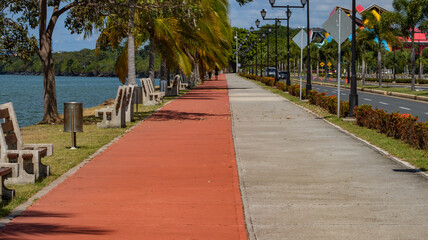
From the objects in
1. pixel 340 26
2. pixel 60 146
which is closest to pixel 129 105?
pixel 60 146

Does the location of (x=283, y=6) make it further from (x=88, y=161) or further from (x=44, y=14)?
(x=88, y=161)

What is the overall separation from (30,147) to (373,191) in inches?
206

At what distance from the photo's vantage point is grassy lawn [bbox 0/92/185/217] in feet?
27.1

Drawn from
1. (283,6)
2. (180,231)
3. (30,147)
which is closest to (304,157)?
(30,147)

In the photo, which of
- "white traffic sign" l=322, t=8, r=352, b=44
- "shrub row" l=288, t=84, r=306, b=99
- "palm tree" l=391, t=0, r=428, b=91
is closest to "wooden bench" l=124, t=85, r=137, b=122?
"white traffic sign" l=322, t=8, r=352, b=44

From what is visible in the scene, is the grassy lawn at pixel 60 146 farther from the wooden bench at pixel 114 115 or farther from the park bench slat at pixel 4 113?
the park bench slat at pixel 4 113

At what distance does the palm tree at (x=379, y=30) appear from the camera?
156 ft

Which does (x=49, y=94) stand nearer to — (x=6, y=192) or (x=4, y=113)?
(x=4, y=113)

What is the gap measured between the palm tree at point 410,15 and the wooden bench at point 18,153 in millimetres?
38082

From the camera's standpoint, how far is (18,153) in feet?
28.9

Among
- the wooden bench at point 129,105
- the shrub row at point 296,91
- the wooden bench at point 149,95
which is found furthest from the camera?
the shrub row at point 296,91

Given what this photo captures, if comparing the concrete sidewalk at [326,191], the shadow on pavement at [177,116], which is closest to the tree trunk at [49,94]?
the shadow on pavement at [177,116]

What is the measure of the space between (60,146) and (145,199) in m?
6.12

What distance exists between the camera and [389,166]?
1055 cm
